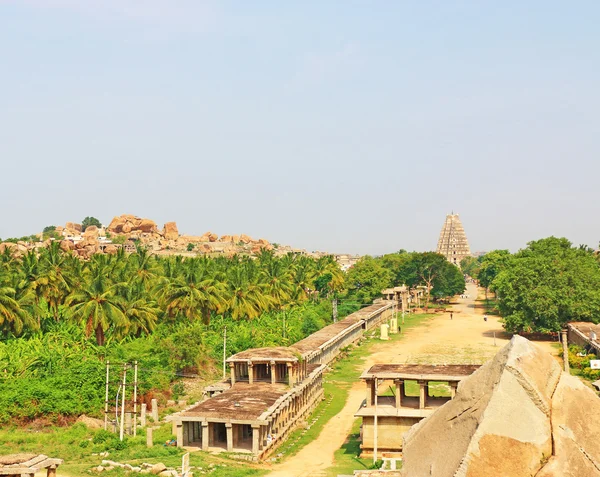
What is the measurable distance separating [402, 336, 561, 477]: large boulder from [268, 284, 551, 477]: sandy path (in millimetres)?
21693

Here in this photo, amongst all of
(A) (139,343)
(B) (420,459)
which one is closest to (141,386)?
(A) (139,343)

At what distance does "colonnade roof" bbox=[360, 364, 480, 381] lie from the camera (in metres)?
31.4

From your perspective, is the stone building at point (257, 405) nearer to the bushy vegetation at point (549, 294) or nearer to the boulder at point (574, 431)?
the boulder at point (574, 431)

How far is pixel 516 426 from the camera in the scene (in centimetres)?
679

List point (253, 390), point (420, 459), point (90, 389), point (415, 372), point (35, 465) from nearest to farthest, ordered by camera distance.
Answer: point (420, 459) → point (35, 465) → point (415, 372) → point (253, 390) → point (90, 389)

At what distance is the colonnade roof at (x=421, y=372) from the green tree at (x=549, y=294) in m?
36.2

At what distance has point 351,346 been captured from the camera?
6588 cm

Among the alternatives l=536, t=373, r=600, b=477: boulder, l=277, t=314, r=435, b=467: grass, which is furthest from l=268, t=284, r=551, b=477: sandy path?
l=536, t=373, r=600, b=477: boulder

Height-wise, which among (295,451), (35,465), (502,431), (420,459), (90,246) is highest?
(90,246)

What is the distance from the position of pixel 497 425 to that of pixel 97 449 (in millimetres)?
28078

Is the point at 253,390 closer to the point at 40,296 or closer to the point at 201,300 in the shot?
the point at 201,300

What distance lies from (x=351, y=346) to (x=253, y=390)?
99.6 ft

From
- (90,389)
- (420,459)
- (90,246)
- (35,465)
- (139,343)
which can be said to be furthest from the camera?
(90,246)

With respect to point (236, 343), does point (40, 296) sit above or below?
above
